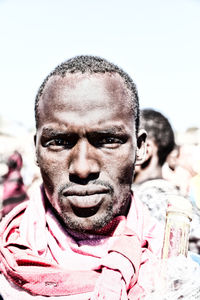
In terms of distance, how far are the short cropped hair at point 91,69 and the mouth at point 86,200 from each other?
0.35m

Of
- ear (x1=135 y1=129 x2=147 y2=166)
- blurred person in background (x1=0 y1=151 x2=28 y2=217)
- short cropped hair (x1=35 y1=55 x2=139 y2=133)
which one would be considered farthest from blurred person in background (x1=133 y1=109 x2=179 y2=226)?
short cropped hair (x1=35 y1=55 x2=139 y2=133)

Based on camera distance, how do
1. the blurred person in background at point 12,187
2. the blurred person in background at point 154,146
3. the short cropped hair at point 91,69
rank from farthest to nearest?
1. the blurred person in background at point 12,187
2. the blurred person in background at point 154,146
3. the short cropped hair at point 91,69

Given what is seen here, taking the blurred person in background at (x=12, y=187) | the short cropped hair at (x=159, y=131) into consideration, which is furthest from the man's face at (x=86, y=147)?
the blurred person in background at (x=12, y=187)

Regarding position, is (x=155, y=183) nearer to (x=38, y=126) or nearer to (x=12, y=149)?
(x=38, y=126)

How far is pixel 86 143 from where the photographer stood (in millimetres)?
1553

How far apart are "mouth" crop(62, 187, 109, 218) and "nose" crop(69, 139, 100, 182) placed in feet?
0.16

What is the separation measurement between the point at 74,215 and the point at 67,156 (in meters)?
0.23

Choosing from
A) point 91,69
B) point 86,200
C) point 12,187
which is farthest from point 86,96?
point 12,187

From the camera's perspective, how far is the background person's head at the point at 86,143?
1542mm

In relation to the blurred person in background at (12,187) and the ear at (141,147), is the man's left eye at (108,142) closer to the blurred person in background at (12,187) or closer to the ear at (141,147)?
the ear at (141,147)

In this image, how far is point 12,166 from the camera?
16.0 ft

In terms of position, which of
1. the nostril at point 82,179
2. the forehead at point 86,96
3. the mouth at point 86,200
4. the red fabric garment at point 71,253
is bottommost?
the red fabric garment at point 71,253

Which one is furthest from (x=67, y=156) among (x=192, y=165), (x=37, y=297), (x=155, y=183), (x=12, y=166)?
(x=192, y=165)

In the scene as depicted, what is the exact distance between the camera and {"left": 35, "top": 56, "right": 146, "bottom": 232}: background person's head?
1.54 metres
